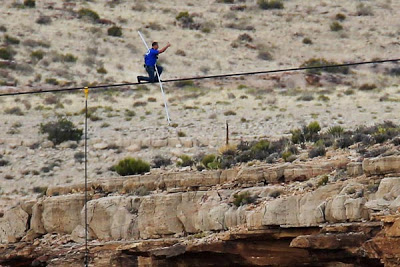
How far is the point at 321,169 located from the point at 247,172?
7.54 ft

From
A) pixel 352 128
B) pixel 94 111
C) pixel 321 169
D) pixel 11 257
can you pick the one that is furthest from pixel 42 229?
pixel 94 111

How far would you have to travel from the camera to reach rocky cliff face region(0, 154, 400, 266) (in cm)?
2652

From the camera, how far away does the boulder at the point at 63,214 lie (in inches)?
1372

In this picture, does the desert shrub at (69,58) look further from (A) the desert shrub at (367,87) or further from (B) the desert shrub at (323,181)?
(B) the desert shrub at (323,181)

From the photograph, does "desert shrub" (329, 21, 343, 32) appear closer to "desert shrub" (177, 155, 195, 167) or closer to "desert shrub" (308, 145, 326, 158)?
"desert shrub" (177, 155, 195, 167)

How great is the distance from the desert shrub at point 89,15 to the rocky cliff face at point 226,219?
127 ft

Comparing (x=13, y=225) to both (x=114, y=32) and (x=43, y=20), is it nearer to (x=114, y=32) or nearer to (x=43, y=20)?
(x=114, y=32)

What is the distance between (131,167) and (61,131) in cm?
927

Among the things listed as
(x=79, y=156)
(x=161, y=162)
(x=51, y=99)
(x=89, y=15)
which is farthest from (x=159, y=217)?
(x=89, y=15)

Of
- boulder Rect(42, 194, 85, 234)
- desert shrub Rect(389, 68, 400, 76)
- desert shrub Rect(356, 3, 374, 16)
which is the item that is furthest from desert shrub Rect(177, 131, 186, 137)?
desert shrub Rect(356, 3, 374, 16)

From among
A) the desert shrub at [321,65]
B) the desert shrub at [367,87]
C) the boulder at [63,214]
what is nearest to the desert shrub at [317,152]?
the boulder at [63,214]

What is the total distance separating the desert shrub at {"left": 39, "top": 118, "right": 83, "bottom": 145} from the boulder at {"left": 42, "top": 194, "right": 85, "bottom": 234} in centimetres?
1260

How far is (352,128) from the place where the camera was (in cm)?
4550

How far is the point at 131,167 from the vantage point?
131 feet
